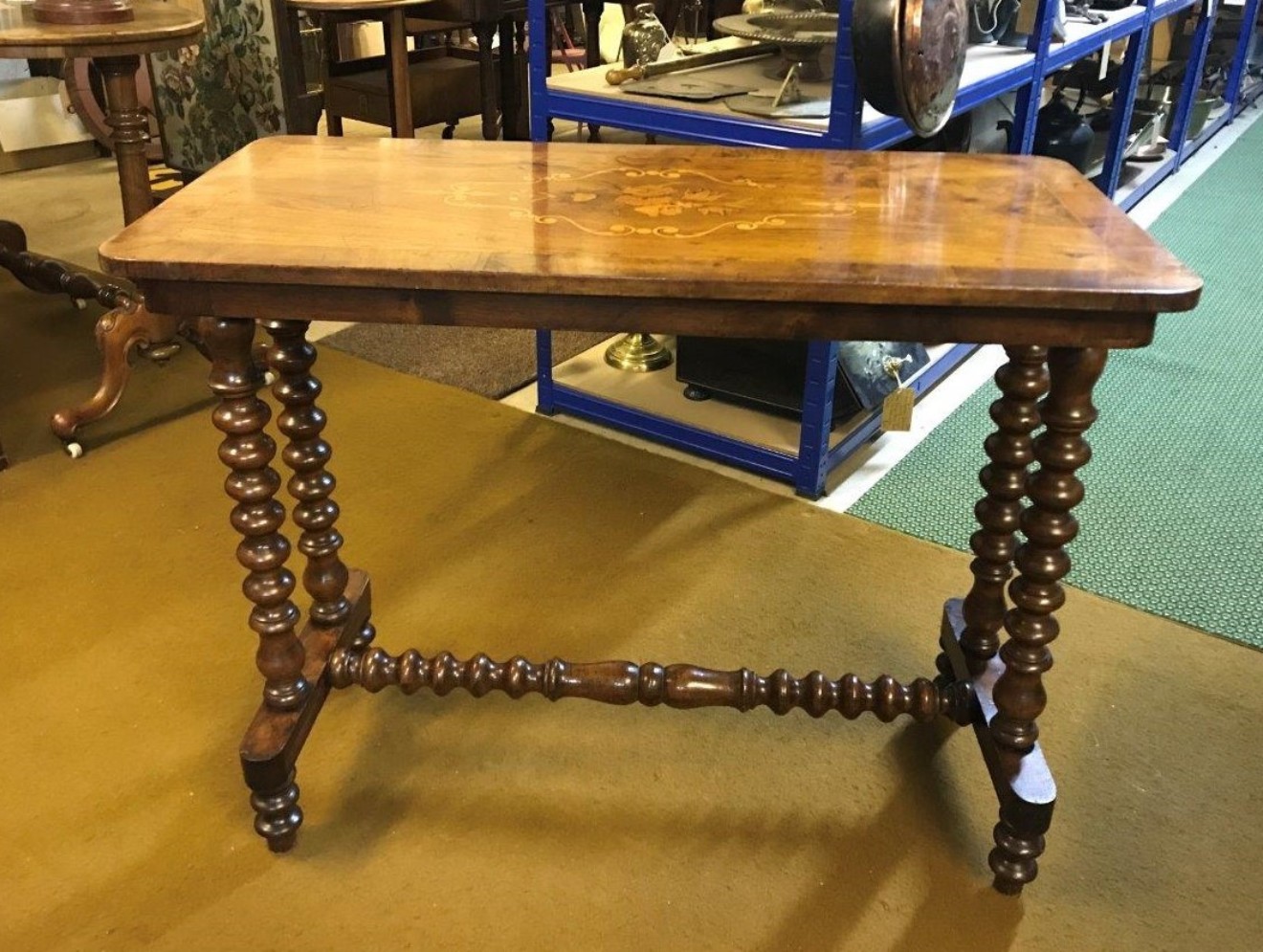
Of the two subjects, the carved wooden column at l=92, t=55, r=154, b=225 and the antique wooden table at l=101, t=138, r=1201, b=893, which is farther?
the carved wooden column at l=92, t=55, r=154, b=225

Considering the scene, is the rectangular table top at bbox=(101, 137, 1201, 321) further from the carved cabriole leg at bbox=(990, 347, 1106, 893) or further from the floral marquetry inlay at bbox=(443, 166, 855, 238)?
the carved cabriole leg at bbox=(990, 347, 1106, 893)

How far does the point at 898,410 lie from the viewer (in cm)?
218

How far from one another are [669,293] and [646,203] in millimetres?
261

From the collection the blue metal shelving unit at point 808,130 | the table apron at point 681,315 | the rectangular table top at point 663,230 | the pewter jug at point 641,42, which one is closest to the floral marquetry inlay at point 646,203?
the rectangular table top at point 663,230

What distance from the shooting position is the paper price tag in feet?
7.13

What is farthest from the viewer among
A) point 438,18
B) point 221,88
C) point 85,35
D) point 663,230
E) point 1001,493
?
point 438,18

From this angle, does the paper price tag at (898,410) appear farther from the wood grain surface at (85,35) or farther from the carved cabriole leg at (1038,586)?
the wood grain surface at (85,35)

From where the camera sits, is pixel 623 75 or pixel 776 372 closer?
pixel 623 75

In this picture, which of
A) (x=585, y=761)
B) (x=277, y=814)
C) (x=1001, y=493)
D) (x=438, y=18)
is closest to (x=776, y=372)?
(x=1001, y=493)

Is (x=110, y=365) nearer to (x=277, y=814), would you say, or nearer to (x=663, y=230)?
(x=277, y=814)

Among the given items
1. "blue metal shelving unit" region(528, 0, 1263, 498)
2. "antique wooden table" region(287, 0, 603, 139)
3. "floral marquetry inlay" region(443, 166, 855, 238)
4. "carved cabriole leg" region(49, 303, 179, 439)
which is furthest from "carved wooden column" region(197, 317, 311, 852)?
"antique wooden table" region(287, 0, 603, 139)

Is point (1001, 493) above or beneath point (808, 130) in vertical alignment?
beneath

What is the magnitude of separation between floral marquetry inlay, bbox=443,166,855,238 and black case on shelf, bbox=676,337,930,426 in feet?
2.88

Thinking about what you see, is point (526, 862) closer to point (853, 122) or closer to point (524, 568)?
point (524, 568)
